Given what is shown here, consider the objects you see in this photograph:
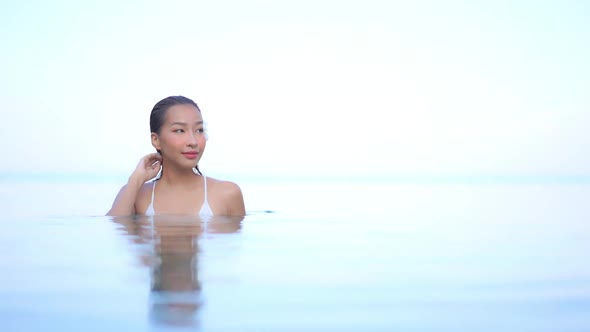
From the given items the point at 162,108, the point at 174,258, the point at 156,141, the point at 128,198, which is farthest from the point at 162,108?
the point at 174,258

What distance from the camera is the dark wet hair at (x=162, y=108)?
594cm

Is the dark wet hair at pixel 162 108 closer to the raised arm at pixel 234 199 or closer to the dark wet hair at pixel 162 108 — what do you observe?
the dark wet hair at pixel 162 108

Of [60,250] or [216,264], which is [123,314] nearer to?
[216,264]

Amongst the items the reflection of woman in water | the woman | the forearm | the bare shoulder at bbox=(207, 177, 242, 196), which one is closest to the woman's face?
the woman

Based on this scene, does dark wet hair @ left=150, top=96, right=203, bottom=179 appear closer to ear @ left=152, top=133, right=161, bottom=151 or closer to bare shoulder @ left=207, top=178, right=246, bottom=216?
ear @ left=152, top=133, right=161, bottom=151

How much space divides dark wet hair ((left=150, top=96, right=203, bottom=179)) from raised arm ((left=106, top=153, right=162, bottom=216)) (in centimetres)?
18

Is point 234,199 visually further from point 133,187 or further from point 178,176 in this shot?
point 133,187

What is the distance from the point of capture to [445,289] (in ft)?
9.90

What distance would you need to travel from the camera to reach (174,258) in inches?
144

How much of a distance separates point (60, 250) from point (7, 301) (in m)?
1.75

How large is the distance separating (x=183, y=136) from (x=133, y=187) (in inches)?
26.0

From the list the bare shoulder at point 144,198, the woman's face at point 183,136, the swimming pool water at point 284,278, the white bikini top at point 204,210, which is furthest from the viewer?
the bare shoulder at point 144,198

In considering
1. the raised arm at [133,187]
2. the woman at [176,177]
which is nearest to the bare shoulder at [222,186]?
the woman at [176,177]

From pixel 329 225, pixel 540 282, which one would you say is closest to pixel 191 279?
pixel 540 282
